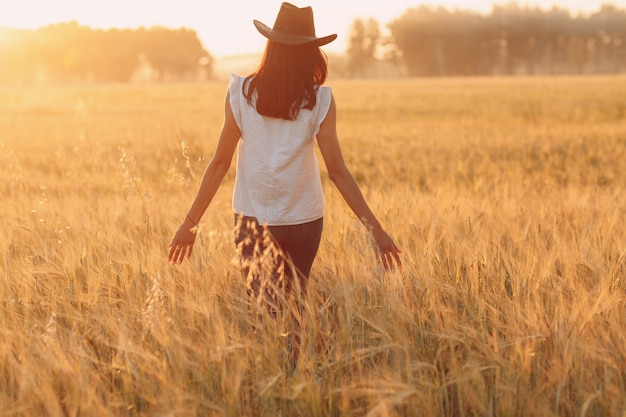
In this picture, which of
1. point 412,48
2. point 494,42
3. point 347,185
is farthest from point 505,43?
point 347,185

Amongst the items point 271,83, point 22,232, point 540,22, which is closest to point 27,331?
point 271,83

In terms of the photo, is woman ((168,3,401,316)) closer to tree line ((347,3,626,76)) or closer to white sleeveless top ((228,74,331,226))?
white sleeveless top ((228,74,331,226))

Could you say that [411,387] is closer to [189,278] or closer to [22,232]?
[189,278]

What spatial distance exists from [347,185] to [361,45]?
94.4 meters

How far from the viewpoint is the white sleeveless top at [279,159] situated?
272cm

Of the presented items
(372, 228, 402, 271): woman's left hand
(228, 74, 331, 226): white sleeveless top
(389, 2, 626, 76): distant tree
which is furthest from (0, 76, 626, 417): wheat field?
(389, 2, 626, 76): distant tree

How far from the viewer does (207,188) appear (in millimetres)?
2844

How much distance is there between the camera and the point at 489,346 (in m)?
2.28

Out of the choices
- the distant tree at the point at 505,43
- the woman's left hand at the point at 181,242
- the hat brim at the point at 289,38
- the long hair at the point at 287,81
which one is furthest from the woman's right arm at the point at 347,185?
the distant tree at the point at 505,43

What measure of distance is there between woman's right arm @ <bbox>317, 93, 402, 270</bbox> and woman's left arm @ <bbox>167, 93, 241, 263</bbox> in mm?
328

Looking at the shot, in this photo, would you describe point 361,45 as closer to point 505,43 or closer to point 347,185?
point 505,43

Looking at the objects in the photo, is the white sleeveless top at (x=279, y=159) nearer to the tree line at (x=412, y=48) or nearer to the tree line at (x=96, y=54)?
the tree line at (x=412, y=48)

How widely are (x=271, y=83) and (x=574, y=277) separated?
1.42 m

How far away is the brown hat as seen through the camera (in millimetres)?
2617
